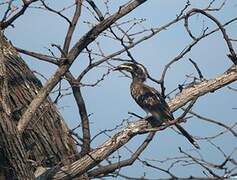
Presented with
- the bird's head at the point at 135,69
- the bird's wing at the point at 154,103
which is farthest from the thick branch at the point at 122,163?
the bird's head at the point at 135,69

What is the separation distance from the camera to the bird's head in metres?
4.94

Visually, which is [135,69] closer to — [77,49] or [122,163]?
[77,49]

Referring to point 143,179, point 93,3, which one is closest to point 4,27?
point 93,3

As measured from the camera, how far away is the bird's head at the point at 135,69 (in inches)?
194

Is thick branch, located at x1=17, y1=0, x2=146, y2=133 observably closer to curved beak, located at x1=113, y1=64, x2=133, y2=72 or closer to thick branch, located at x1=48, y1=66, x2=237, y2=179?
thick branch, located at x1=48, y1=66, x2=237, y2=179

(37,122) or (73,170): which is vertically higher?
(37,122)

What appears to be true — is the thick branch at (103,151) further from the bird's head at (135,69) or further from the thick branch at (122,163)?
the bird's head at (135,69)

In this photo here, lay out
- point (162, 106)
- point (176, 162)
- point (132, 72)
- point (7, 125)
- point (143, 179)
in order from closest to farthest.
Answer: point (7, 125)
point (143, 179)
point (176, 162)
point (162, 106)
point (132, 72)

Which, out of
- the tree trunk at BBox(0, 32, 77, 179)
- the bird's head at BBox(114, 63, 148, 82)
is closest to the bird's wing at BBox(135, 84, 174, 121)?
the bird's head at BBox(114, 63, 148, 82)

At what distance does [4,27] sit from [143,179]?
2009mm

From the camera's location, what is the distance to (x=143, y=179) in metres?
3.79

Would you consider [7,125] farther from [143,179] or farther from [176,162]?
[176,162]

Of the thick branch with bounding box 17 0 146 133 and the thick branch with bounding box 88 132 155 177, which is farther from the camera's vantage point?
the thick branch with bounding box 88 132 155 177

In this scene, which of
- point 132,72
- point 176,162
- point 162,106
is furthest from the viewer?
point 132,72
